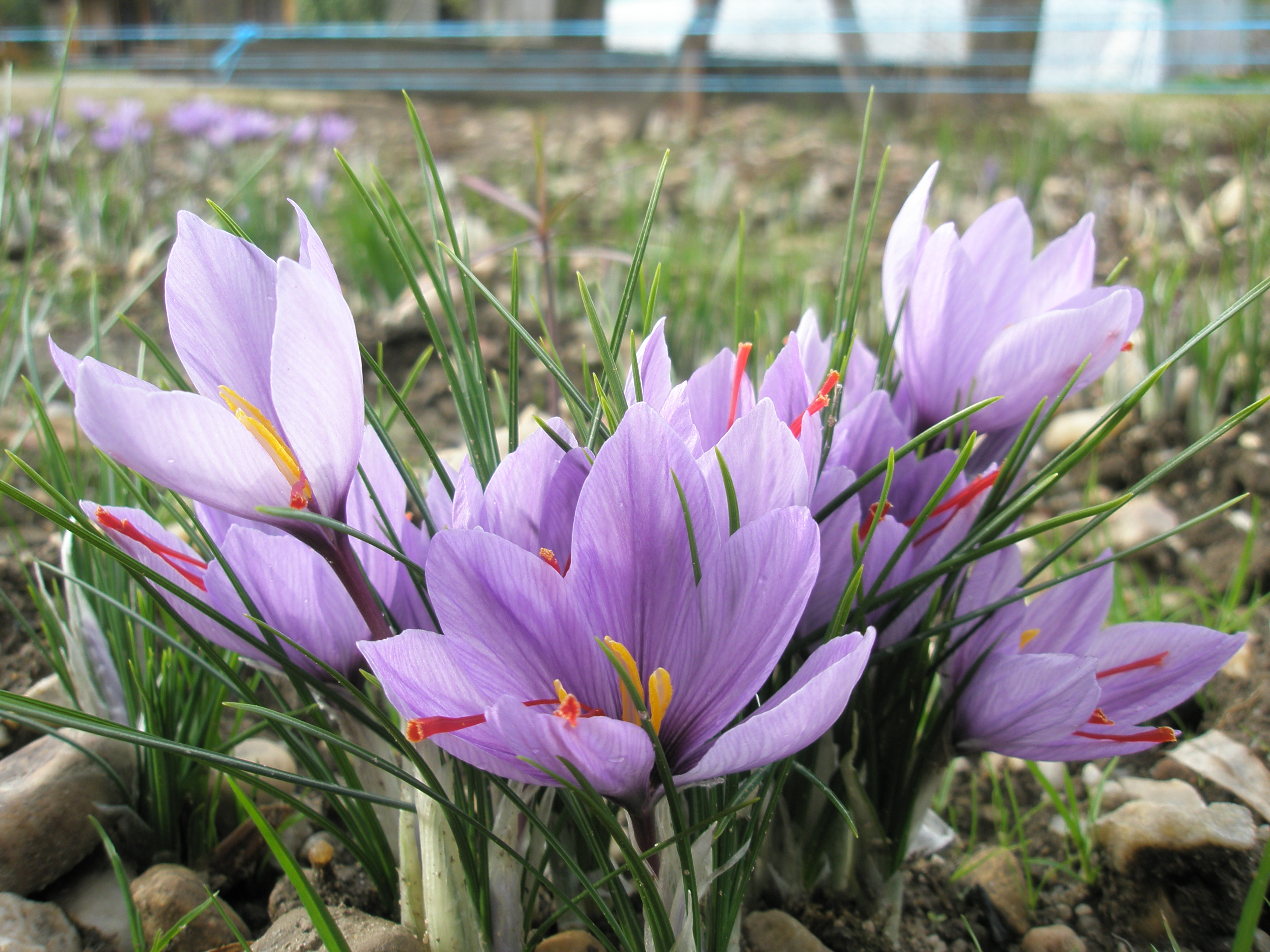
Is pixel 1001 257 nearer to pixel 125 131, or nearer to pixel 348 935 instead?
pixel 348 935

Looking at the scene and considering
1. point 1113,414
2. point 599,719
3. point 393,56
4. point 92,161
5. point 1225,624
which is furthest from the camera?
point 393,56

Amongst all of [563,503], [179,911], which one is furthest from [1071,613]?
[179,911]

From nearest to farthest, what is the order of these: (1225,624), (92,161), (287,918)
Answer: (287,918), (1225,624), (92,161)

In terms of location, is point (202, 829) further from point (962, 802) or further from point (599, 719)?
point (962, 802)

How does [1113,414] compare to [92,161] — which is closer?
[1113,414]

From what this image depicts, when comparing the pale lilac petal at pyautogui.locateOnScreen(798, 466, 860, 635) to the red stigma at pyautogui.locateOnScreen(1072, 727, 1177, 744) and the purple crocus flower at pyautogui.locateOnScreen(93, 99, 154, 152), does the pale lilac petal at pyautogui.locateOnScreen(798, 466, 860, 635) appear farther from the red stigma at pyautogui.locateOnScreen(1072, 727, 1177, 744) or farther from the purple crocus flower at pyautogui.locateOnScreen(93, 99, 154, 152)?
the purple crocus flower at pyautogui.locateOnScreen(93, 99, 154, 152)

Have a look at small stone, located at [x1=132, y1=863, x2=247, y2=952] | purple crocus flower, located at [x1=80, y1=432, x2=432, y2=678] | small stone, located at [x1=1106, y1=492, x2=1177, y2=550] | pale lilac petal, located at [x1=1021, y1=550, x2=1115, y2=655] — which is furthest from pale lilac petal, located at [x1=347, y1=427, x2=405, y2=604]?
small stone, located at [x1=1106, y1=492, x2=1177, y2=550]

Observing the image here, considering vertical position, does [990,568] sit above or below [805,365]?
below

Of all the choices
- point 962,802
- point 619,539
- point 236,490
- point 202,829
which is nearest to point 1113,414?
point 619,539
